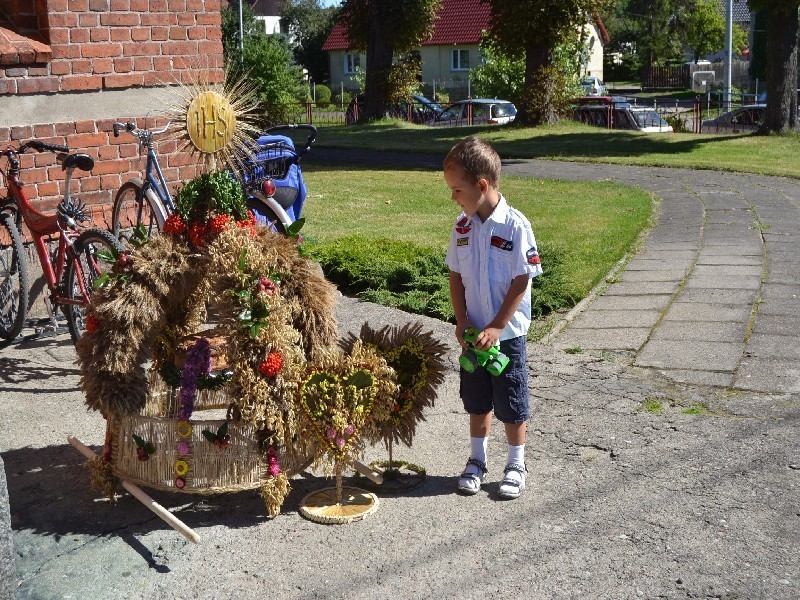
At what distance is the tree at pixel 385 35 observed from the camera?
32.6 m

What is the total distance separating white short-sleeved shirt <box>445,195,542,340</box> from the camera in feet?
14.6

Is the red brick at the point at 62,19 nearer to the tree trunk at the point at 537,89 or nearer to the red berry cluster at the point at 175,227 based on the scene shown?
the red berry cluster at the point at 175,227

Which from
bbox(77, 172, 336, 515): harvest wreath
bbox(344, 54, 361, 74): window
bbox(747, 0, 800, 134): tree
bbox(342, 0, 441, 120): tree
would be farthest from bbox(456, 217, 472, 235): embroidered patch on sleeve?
bbox(344, 54, 361, 74): window

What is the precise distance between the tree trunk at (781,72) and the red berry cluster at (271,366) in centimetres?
2178

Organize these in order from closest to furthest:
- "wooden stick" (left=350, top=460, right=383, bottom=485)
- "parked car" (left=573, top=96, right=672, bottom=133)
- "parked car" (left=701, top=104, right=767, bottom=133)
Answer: "wooden stick" (left=350, top=460, right=383, bottom=485)
"parked car" (left=701, top=104, right=767, bottom=133)
"parked car" (left=573, top=96, right=672, bottom=133)

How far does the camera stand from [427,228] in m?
11.8

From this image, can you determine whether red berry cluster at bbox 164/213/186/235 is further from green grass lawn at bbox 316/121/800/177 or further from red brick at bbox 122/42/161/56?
green grass lawn at bbox 316/121/800/177

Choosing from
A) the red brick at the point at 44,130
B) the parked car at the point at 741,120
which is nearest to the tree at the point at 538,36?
the parked car at the point at 741,120

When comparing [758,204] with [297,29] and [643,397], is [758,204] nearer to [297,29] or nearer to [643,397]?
[643,397]

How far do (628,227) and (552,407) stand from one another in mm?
6399

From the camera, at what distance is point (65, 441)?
5.29m

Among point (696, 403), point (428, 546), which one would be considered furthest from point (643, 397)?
point (428, 546)

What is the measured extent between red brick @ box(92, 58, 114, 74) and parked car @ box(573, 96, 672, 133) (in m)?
23.3

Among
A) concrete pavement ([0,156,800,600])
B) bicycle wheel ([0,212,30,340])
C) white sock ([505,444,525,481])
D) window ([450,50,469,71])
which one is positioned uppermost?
window ([450,50,469,71])
